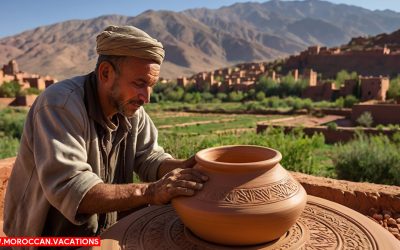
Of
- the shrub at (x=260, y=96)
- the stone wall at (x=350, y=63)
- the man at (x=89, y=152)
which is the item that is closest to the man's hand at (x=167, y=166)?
the man at (x=89, y=152)

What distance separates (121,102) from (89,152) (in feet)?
1.09

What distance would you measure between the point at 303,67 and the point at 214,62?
60.5 meters

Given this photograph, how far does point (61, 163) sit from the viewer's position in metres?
1.89

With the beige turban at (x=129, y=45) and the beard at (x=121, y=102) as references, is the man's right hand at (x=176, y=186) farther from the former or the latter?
the beige turban at (x=129, y=45)

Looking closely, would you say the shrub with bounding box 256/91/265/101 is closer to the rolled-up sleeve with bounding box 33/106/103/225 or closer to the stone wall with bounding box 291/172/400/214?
the stone wall with bounding box 291/172/400/214

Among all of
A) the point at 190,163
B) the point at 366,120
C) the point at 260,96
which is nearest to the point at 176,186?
the point at 190,163

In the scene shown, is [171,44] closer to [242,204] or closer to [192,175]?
[192,175]

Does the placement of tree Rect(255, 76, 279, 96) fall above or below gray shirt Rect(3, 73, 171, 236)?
below

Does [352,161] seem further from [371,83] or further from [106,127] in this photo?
[371,83]

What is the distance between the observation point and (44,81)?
43.2 m

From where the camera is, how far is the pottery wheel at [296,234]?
1.86m

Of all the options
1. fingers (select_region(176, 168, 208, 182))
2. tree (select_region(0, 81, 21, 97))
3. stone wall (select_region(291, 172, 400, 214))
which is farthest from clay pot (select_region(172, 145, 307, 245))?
tree (select_region(0, 81, 21, 97))

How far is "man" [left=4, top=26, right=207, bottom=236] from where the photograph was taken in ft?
6.21

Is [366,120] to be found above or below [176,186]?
below
